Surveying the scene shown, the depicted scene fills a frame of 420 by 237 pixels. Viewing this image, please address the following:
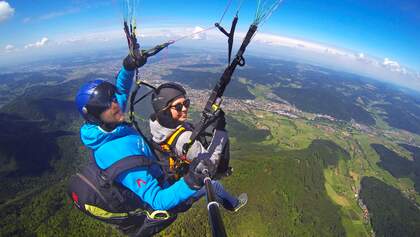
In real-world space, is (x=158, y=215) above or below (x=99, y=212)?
below

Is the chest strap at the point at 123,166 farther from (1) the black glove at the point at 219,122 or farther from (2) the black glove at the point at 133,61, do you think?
(2) the black glove at the point at 133,61

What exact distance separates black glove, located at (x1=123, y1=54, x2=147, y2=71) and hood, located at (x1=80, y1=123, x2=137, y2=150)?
158 centimetres

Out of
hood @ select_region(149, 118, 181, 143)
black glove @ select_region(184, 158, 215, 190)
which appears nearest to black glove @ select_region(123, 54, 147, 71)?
hood @ select_region(149, 118, 181, 143)

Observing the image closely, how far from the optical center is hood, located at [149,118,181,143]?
3988mm

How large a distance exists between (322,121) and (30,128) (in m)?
143

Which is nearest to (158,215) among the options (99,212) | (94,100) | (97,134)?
(99,212)

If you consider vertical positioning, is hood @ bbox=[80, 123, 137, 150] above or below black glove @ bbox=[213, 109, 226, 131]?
below

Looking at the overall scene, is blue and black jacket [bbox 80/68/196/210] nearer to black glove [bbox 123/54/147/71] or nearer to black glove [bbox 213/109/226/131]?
black glove [bbox 213/109/226/131]

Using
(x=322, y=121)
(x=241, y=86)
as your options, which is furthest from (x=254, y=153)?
(x=241, y=86)

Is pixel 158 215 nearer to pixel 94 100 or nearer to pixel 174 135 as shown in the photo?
pixel 174 135

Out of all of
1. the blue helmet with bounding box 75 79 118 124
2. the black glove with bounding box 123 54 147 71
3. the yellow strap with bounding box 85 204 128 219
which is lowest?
the yellow strap with bounding box 85 204 128 219

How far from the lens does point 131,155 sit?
10.6ft

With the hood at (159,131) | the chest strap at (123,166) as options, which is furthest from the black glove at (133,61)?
the chest strap at (123,166)

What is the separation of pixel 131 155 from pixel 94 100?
3.62 feet
